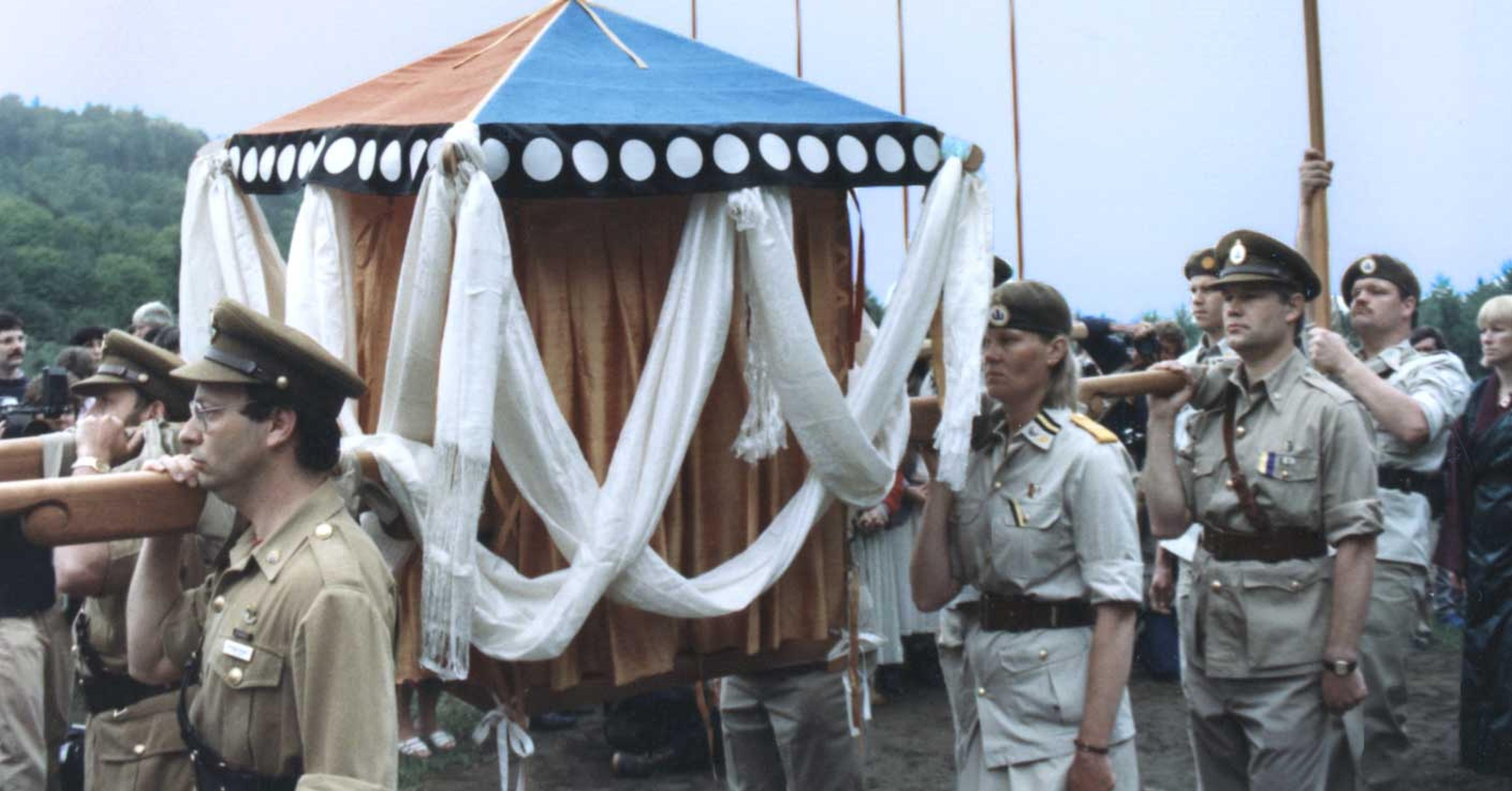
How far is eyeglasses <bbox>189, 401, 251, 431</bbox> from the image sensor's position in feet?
8.81

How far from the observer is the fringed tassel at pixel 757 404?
11.4ft

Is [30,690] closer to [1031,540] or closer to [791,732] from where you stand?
[791,732]

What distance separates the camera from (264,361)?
107 inches

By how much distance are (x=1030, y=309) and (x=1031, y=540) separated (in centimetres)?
54

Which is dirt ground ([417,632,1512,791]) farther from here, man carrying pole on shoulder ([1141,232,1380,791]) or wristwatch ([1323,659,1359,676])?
wristwatch ([1323,659,1359,676])

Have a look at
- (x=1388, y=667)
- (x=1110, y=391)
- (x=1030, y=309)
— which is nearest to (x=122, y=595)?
(x=1030, y=309)

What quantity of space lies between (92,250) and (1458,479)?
23.2 feet

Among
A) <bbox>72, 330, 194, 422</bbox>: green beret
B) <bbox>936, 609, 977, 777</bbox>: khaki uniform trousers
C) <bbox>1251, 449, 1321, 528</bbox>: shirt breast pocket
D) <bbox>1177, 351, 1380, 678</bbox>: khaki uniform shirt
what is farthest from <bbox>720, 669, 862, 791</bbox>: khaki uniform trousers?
<bbox>72, 330, 194, 422</bbox>: green beret

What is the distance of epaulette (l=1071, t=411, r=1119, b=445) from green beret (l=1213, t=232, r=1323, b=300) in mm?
785

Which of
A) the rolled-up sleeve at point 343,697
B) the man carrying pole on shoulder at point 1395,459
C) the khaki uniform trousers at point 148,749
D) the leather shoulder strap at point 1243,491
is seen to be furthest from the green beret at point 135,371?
the man carrying pole on shoulder at point 1395,459

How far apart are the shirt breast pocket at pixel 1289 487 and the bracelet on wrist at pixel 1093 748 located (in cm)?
106

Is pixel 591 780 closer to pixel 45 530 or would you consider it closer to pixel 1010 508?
pixel 1010 508

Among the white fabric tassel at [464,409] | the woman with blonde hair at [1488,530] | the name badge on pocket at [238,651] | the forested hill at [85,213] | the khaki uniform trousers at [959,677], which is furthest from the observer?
the forested hill at [85,213]

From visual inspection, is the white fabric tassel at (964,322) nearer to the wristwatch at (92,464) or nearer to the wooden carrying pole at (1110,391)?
the wooden carrying pole at (1110,391)
